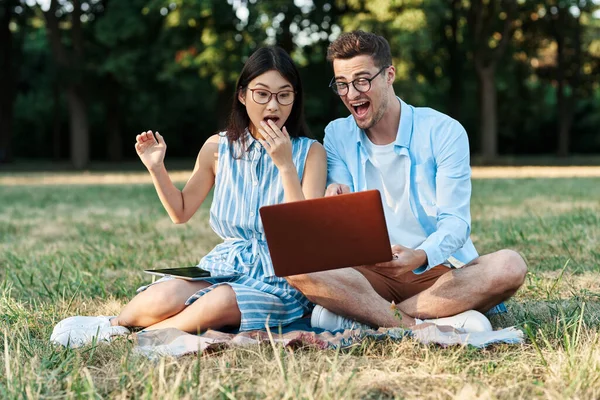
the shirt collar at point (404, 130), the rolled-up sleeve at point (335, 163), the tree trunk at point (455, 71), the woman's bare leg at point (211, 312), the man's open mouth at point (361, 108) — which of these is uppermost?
the tree trunk at point (455, 71)

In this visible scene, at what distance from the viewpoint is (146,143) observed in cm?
348

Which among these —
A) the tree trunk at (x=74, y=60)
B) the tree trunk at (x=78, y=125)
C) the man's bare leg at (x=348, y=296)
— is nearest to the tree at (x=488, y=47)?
the tree trunk at (x=74, y=60)

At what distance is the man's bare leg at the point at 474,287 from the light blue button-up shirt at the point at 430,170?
132 mm

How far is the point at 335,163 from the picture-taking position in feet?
12.3

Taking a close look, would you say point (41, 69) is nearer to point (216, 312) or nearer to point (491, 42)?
point (491, 42)

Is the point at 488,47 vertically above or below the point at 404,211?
above

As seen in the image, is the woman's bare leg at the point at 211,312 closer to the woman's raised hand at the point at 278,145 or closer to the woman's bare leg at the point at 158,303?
the woman's bare leg at the point at 158,303

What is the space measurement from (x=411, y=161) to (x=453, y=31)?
22.9 metres

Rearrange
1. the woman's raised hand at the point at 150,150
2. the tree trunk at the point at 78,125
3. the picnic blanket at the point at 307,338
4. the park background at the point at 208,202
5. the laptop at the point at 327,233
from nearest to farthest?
1. the park background at the point at 208,202
2. the laptop at the point at 327,233
3. the picnic blanket at the point at 307,338
4. the woman's raised hand at the point at 150,150
5. the tree trunk at the point at 78,125

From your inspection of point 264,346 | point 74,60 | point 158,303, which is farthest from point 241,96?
point 74,60

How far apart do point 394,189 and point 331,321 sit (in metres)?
0.73

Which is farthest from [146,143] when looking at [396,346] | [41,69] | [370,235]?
[41,69]

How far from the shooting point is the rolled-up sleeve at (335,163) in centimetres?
371

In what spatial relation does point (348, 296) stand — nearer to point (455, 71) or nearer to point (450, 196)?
point (450, 196)
